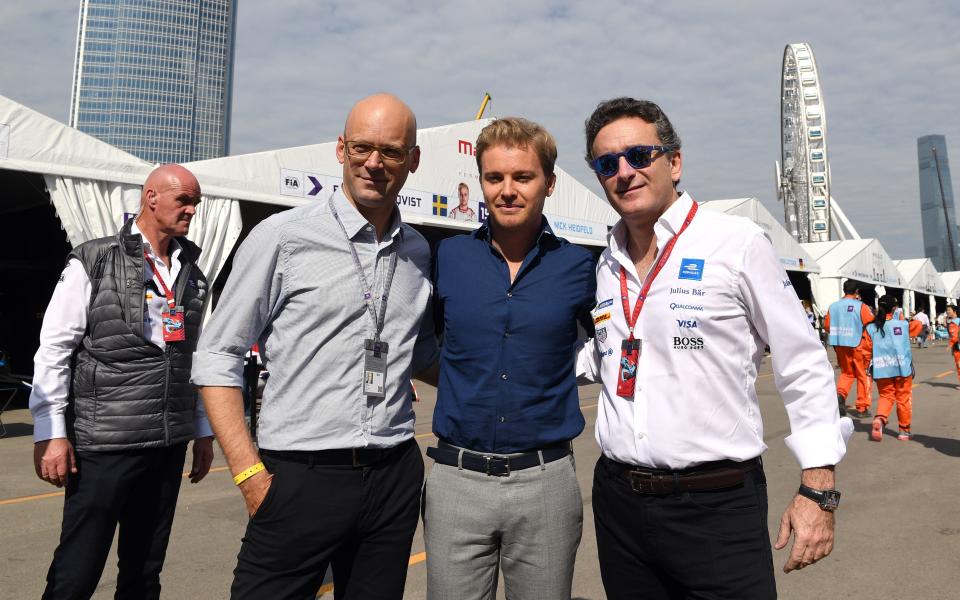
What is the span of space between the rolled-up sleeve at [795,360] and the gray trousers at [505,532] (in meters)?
0.66

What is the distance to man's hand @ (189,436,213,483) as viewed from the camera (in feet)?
9.05

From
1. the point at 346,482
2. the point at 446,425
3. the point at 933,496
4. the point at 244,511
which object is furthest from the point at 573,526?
the point at 933,496

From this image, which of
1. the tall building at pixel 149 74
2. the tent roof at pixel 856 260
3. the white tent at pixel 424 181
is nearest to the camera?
the white tent at pixel 424 181

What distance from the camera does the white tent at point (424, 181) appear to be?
1060 centimetres

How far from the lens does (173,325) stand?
8.43ft

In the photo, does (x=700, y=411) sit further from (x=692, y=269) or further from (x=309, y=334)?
(x=309, y=334)

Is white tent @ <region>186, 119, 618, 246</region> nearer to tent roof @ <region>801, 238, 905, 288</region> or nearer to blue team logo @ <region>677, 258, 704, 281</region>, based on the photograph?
blue team logo @ <region>677, 258, 704, 281</region>

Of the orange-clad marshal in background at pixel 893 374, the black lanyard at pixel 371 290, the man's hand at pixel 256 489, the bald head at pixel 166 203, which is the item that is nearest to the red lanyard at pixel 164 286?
the bald head at pixel 166 203

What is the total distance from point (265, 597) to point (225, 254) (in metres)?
9.52

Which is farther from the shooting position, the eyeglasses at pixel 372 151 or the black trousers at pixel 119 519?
the black trousers at pixel 119 519

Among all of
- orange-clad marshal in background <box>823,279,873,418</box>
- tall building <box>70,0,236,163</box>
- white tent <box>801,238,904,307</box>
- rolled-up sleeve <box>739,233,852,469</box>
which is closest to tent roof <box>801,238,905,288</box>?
white tent <box>801,238,904,307</box>

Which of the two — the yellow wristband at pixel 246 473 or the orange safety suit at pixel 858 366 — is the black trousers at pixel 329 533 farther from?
the orange safety suit at pixel 858 366

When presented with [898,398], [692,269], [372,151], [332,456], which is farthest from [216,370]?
[898,398]

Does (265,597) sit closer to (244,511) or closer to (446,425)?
(446,425)
